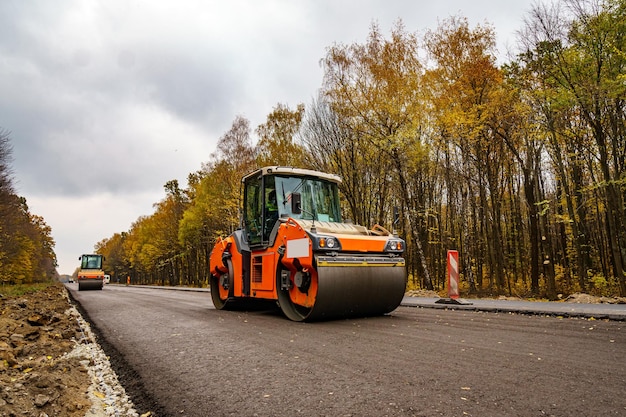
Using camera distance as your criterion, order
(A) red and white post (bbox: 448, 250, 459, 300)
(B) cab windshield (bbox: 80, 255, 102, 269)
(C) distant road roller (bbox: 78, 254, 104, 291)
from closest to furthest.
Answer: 1. (A) red and white post (bbox: 448, 250, 459, 300)
2. (C) distant road roller (bbox: 78, 254, 104, 291)
3. (B) cab windshield (bbox: 80, 255, 102, 269)

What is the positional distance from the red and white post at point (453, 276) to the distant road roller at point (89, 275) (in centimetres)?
2910

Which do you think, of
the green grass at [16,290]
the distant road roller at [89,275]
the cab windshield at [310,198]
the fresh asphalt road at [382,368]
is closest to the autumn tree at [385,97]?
the cab windshield at [310,198]

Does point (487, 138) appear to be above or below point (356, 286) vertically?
above

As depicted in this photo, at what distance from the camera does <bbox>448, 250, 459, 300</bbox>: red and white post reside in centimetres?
1088

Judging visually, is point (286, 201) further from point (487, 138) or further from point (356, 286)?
point (487, 138)

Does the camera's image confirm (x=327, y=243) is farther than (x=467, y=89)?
No

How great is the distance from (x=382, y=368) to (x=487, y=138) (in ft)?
50.6

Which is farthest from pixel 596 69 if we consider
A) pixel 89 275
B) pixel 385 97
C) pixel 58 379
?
pixel 89 275

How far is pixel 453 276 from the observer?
1098cm

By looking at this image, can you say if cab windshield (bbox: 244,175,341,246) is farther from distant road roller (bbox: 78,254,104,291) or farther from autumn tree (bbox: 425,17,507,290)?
distant road roller (bbox: 78,254,104,291)

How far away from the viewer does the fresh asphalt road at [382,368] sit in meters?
2.90

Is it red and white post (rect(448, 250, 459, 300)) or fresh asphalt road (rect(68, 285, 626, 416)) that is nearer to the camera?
fresh asphalt road (rect(68, 285, 626, 416))

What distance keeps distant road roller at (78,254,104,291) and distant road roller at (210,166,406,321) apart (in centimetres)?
2650

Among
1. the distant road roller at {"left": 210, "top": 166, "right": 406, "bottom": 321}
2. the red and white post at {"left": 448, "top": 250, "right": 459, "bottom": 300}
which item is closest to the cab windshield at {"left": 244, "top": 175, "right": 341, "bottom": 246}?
the distant road roller at {"left": 210, "top": 166, "right": 406, "bottom": 321}
